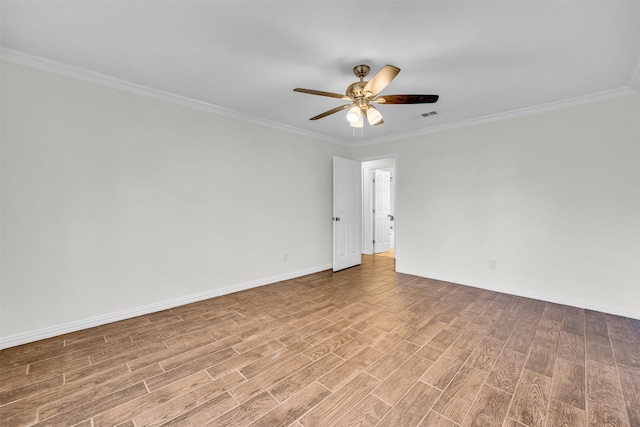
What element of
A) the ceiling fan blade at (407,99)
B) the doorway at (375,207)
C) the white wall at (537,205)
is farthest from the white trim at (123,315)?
the doorway at (375,207)

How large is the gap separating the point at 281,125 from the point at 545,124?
354 centimetres

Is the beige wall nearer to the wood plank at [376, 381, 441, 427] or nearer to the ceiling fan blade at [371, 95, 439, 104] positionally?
the ceiling fan blade at [371, 95, 439, 104]

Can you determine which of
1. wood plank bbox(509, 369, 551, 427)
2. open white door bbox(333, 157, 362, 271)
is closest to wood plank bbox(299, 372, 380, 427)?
wood plank bbox(509, 369, 551, 427)

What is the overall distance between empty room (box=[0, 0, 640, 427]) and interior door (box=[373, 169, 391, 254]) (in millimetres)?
2370

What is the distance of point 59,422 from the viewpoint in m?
1.51

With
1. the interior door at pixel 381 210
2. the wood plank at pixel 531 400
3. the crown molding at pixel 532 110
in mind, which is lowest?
the wood plank at pixel 531 400

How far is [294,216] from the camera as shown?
14.7 feet

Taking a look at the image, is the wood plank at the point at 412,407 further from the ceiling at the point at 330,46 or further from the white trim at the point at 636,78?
the white trim at the point at 636,78

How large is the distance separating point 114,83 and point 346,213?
3778mm

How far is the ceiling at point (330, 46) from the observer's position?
1.77m

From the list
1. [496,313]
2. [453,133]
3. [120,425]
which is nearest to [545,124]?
[453,133]

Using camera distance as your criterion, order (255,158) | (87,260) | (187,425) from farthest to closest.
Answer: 1. (255,158)
2. (87,260)
3. (187,425)

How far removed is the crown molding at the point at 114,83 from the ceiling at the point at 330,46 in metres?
0.01

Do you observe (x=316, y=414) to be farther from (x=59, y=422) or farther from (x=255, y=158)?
(x=255, y=158)
